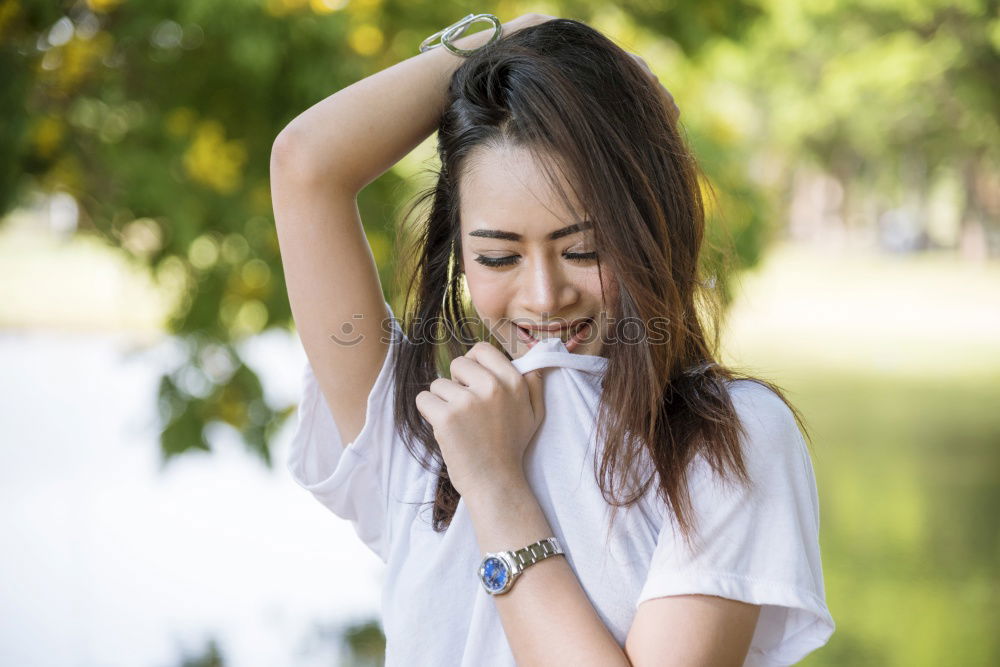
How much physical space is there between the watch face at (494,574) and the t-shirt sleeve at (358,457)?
0.26 m

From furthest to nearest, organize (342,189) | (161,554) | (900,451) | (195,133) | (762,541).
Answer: (900,451), (161,554), (195,133), (342,189), (762,541)

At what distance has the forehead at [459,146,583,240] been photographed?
3.67 ft

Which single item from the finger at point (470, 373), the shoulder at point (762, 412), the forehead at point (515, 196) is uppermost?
the forehead at point (515, 196)

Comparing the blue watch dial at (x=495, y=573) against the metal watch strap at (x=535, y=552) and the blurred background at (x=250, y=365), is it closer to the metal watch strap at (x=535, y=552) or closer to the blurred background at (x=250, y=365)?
the metal watch strap at (x=535, y=552)

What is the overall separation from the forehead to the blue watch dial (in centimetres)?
33

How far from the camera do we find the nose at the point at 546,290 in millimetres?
1130

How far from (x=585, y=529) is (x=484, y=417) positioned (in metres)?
0.15

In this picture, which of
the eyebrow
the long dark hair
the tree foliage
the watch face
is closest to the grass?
the long dark hair

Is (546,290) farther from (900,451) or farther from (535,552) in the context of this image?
(900,451)

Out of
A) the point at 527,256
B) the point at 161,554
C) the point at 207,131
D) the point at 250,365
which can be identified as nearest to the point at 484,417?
the point at 527,256

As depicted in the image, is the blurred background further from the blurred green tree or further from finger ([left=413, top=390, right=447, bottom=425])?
finger ([left=413, top=390, right=447, bottom=425])

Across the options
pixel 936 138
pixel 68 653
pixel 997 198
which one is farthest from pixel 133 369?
pixel 997 198

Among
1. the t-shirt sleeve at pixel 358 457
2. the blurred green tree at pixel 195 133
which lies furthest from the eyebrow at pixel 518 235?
the blurred green tree at pixel 195 133

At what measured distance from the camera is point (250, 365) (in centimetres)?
292
